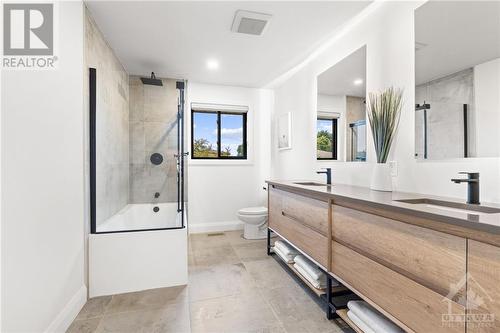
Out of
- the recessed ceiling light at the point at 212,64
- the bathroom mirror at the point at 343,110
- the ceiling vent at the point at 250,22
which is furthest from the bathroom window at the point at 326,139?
the recessed ceiling light at the point at 212,64

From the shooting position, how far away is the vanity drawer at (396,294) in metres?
0.98

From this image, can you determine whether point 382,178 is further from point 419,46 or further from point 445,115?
point 419,46

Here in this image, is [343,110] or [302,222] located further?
[343,110]

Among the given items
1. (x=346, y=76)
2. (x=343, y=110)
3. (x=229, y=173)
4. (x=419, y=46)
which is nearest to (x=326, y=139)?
(x=343, y=110)

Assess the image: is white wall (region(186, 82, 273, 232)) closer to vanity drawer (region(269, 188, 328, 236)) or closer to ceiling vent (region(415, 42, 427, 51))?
vanity drawer (region(269, 188, 328, 236))

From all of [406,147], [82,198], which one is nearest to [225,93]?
[82,198]

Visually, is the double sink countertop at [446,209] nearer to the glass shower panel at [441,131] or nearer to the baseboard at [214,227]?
the glass shower panel at [441,131]

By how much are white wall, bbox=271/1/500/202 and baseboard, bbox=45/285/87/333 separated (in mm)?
2432

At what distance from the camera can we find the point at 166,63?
3.14 metres

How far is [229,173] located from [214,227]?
36.1 inches

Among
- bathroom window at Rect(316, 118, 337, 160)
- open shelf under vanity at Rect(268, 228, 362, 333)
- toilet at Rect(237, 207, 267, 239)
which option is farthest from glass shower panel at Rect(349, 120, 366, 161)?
toilet at Rect(237, 207, 267, 239)

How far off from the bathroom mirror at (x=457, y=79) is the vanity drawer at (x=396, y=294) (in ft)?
2.64

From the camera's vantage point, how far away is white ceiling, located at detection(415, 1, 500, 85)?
1.27m

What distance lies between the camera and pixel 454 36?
1.44 m
